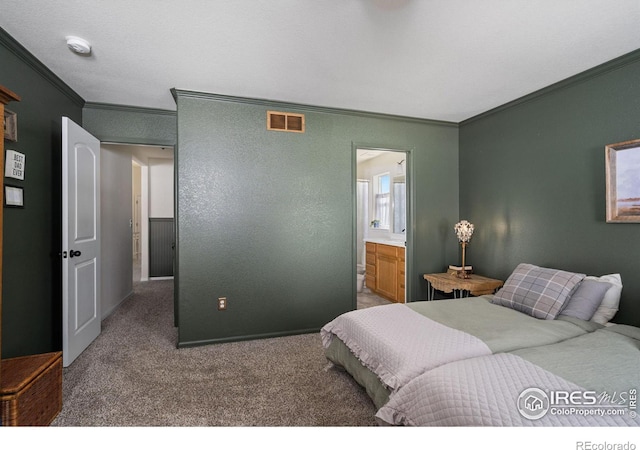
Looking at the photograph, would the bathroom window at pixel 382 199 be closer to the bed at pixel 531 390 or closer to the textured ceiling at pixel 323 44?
the textured ceiling at pixel 323 44

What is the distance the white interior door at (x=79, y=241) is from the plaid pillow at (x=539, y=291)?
366cm

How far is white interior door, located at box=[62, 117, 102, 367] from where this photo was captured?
2.62 m

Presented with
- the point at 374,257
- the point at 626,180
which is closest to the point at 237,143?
the point at 374,257

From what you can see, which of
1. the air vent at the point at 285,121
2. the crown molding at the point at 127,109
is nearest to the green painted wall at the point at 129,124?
the crown molding at the point at 127,109

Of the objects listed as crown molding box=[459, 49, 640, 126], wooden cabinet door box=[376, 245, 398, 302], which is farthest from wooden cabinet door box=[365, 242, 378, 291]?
crown molding box=[459, 49, 640, 126]

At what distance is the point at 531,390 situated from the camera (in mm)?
1324

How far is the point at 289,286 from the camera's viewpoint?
3391 mm

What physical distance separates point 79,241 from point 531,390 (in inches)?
138

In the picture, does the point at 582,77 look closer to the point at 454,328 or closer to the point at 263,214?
the point at 454,328

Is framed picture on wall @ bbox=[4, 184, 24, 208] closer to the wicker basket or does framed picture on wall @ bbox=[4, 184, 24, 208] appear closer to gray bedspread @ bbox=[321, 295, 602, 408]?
the wicker basket

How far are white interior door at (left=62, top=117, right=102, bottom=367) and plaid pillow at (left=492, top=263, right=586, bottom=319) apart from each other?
144 inches

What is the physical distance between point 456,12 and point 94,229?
3618mm

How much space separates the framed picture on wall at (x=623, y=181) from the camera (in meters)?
2.31
